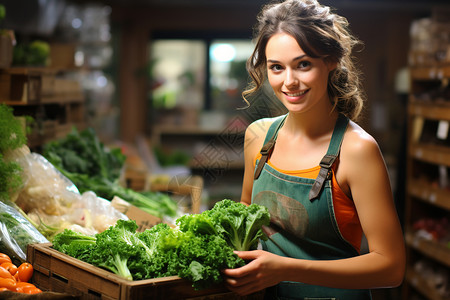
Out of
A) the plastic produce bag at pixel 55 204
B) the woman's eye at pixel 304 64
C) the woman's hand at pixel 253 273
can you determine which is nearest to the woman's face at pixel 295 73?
the woman's eye at pixel 304 64

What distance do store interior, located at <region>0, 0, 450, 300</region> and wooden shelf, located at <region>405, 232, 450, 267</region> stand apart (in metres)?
0.01

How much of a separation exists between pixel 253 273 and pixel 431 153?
366 centimetres

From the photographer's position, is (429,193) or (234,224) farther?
(429,193)

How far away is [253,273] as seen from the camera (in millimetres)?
1468

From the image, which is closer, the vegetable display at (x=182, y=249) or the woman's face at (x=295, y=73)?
the vegetable display at (x=182, y=249)

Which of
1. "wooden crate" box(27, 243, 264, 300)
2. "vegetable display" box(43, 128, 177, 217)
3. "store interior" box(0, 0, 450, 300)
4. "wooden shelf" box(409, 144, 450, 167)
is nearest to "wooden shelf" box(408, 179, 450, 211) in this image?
"store interior" box(0, 0, 450, 300)

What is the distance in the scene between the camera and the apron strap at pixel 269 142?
76.5 inches

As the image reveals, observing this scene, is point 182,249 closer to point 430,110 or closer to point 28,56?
point 28,56

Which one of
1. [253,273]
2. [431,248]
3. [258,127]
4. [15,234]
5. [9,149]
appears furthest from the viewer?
[431,248]

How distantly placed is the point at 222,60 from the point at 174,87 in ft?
2.86

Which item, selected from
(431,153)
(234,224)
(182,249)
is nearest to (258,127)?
(234,224)

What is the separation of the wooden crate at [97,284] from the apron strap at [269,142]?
481 mm

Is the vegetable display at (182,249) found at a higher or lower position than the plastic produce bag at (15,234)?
higher

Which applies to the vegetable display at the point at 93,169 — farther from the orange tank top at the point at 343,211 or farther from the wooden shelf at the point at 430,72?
the wooden shelf at the point at 430,72
